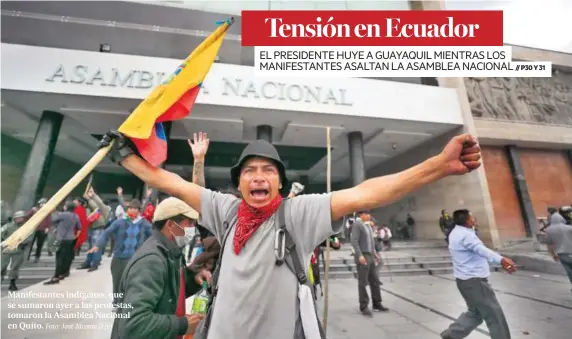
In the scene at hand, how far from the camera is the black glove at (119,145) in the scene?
159 centimetres

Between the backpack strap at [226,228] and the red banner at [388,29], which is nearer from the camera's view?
the backpack strap at [226,228]

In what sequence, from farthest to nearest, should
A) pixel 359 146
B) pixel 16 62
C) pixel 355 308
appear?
pixel 359 146 → pixel 16 62 → pixel 355 308

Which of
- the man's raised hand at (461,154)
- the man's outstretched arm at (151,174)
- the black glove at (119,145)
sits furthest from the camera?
the black glove at (119,145)

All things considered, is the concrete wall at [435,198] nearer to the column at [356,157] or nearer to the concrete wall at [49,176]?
the column at [356,157]

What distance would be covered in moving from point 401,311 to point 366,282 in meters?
0.79

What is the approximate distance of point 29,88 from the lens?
871 cm

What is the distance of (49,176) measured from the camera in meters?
15.0

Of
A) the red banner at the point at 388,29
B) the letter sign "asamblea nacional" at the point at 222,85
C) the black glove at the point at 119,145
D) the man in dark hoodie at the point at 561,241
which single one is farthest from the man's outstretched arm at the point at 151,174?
the letter sign "asamblea nacional" at the point at 222,85

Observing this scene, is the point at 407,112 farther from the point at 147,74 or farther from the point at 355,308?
the point at 147,74

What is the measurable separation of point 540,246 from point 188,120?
14.3m

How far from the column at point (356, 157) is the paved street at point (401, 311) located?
5.90m

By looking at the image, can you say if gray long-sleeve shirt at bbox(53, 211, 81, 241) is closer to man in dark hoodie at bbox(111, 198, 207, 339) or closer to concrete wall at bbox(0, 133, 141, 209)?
man in dark hoodie at bbox(111, 198, 207, 339)

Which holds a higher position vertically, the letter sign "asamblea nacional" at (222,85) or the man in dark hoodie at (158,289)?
the letter sign "asamblea nacional" at (222,85)

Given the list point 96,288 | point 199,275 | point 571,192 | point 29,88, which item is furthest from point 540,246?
point 29,88
